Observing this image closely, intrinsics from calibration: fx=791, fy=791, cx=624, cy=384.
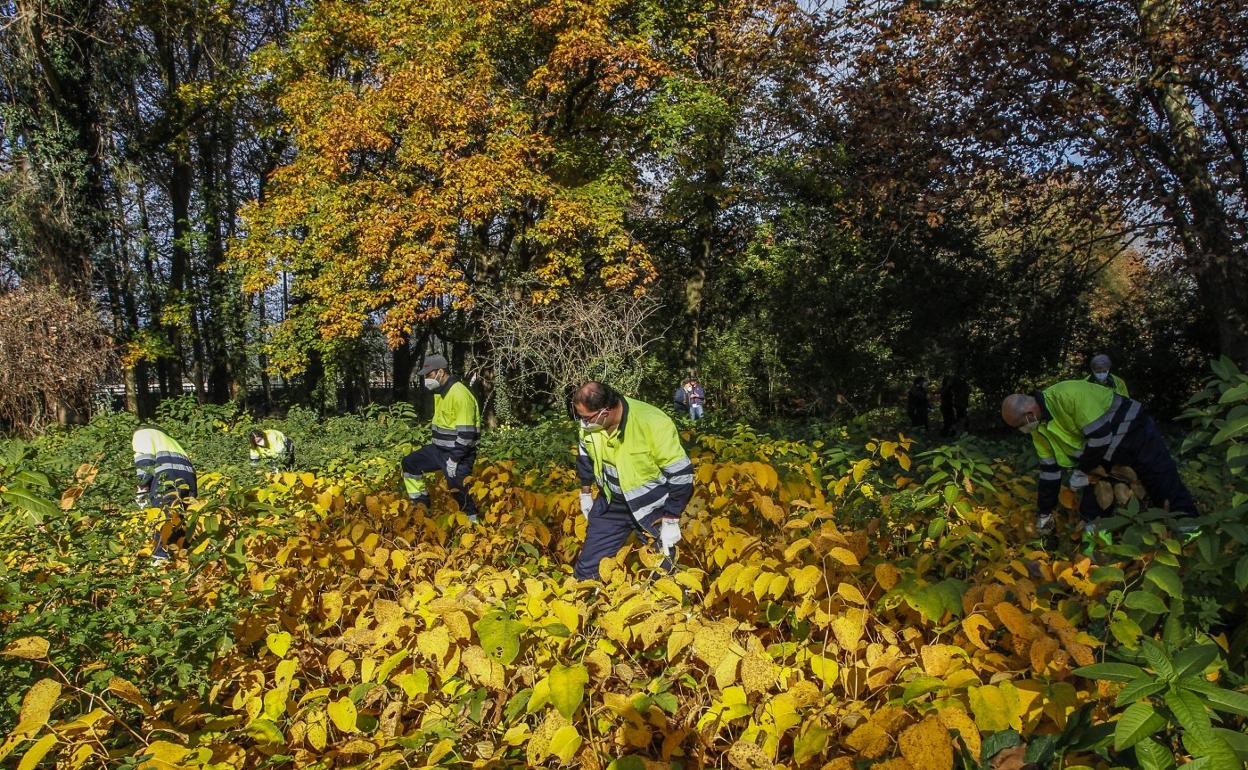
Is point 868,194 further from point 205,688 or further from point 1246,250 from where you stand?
point 205,688

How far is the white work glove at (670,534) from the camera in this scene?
4.19m

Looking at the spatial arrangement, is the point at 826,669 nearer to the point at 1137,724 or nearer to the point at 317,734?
the point at 1137,724

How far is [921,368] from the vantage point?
16.1m

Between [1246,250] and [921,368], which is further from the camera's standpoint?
[921,368]

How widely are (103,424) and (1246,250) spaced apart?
702 inches

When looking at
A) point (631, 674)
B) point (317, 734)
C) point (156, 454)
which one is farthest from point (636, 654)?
point (156, 454)

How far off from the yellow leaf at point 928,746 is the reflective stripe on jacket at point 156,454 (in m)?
5.76

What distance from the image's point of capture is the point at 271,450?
8.52m

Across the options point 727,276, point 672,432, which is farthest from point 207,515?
point 727,276

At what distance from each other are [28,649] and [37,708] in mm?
415

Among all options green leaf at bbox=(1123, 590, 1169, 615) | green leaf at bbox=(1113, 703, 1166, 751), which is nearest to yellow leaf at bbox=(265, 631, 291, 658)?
green leaf at bbox=(1113, 703, 1166, 751)

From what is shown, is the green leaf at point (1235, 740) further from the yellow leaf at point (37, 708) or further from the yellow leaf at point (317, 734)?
the yellow leaf at point (37, 708)

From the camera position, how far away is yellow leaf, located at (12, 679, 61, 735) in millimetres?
1713

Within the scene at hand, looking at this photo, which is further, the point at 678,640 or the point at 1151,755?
the point at 678,640
